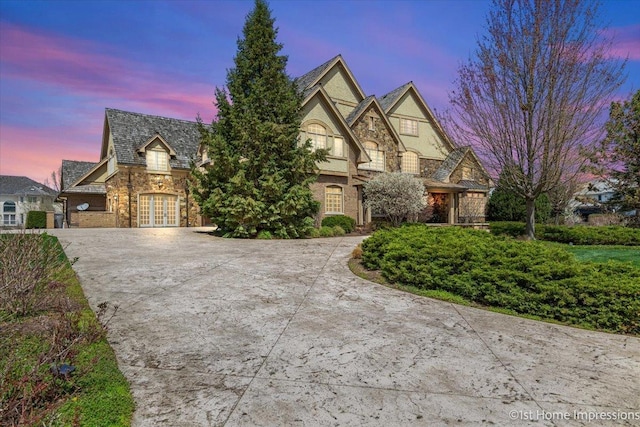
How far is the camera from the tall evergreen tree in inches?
590

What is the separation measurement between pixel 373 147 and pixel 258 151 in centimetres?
1122

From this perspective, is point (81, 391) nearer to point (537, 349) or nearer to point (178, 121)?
point (537, 349)

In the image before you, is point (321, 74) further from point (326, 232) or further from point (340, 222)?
point (326, 232)

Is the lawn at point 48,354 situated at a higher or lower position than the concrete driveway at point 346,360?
higher

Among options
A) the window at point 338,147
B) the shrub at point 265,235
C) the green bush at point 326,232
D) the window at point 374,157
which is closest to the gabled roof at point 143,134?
the window at point 338,147

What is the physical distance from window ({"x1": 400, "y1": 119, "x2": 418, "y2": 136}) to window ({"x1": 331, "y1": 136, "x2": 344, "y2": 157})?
7.88 metres

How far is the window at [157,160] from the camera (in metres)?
25.5

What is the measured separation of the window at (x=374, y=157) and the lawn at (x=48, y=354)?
67.2 ft

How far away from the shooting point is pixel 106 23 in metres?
10.6

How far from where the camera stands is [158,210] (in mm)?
25922

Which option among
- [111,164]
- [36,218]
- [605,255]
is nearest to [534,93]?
[605,255]

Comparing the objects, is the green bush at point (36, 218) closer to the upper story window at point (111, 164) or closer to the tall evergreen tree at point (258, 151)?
the upper story window at point (111, 164)

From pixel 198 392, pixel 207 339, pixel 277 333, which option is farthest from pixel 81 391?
pixel 277 333

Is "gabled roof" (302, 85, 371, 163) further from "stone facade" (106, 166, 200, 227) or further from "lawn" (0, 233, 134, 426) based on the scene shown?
"lawn" (0, 233, 134, 426)
